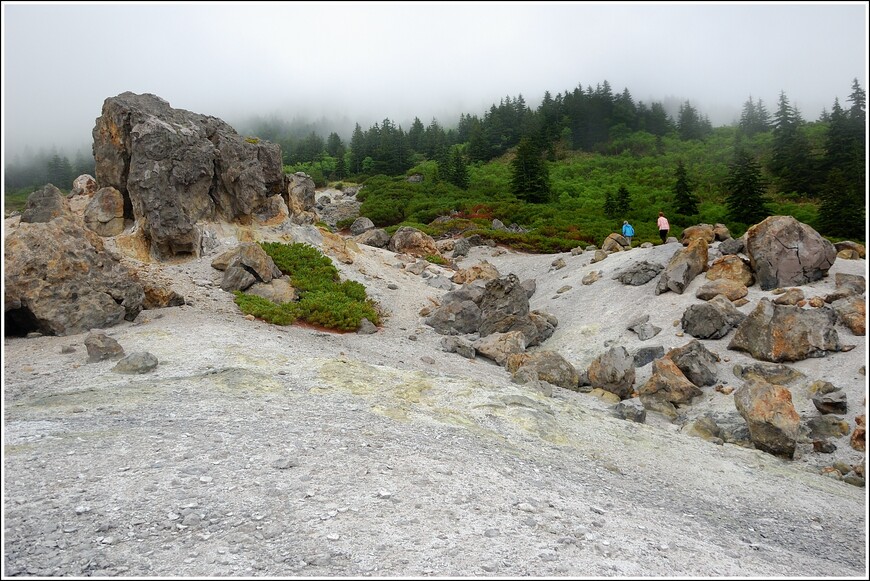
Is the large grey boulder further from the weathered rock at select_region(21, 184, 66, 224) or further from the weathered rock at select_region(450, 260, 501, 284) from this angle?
the weathered rock at select_region(450, 260, 501, 284)

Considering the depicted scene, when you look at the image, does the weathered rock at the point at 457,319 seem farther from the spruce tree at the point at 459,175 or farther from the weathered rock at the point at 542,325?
the spruce tree at the point at 459,175

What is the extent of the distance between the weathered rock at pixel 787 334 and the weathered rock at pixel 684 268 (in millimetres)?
4031

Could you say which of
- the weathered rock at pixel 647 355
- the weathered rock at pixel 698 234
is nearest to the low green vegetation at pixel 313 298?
the weathered rock at pixel 647 355

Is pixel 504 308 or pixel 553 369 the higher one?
pixel 504 308

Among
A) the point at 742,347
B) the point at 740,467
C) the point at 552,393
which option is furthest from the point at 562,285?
the point at 740,467

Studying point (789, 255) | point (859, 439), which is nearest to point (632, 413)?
point (859, 439)

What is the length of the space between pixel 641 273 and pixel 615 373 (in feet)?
27.2

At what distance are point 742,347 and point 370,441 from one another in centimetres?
1132

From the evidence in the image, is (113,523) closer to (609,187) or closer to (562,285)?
(562,285)

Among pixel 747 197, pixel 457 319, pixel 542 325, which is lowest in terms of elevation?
pixel 542 325

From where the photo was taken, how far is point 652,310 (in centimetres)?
1761

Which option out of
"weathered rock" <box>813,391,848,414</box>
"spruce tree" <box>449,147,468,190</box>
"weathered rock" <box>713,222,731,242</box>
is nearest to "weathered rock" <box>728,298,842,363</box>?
"weathered rock" <box>813,391,848,414</box>

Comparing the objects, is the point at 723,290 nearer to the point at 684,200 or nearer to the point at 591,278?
the point at 591,278

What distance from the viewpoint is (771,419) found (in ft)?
33.0
